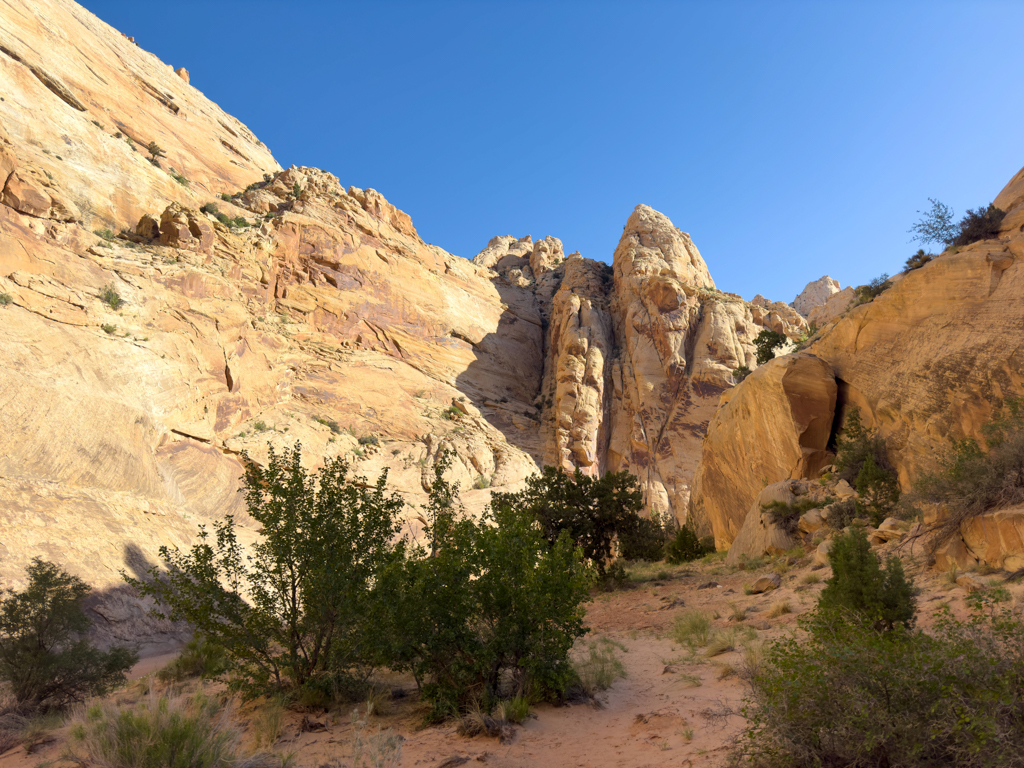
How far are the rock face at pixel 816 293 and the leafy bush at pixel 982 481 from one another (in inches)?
3099

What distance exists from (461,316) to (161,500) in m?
30.8

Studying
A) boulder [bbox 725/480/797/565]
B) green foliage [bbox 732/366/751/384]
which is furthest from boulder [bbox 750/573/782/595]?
green foliage [bbox 732/366/751/384]

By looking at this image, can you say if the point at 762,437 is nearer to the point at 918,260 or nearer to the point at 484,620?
the point at 918,260

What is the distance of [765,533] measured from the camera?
18.0 m

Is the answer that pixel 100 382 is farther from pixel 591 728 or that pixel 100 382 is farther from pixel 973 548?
pixel 973 548

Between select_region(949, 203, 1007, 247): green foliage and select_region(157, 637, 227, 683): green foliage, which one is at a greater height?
select_region(949, 203, 1007, 247): green foliage

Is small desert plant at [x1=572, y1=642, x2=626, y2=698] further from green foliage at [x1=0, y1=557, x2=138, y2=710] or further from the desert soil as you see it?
green foliage at [x1=0, y1=557, x2=138, y2=710]

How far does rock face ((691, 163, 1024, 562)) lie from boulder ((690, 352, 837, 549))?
0.16 metres

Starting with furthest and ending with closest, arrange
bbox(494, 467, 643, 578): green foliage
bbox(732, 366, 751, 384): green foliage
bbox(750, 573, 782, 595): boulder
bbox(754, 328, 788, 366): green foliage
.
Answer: bbox(732, 366, 751, 384): green foliage < bbox(754, 328, 788, 366): green foliage < bbox(494, 467, 643, 578): green foliage < bbox(750, 573, 782, 595): boulder

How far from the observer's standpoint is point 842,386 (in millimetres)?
20281

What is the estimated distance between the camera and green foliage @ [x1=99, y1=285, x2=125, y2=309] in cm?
2164

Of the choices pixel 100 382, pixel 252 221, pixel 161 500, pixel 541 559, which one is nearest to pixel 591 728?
pixel 541 559

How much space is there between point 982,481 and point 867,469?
19.5 ft

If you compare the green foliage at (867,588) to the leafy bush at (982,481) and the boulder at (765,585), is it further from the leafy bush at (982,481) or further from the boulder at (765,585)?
the boulder at (765,585)
